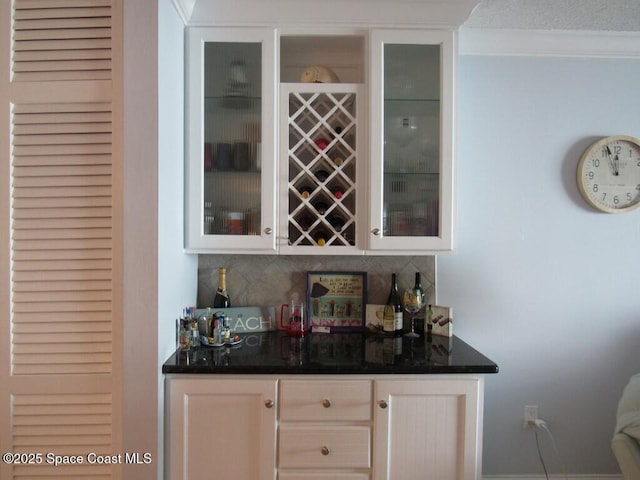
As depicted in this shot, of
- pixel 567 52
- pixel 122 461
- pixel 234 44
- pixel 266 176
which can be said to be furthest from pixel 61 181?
pixel 567 52

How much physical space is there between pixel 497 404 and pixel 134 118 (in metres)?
2.11

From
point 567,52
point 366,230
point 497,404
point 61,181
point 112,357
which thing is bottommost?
point 497,404

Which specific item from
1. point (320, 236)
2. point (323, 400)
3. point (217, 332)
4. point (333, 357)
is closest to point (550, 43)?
point (320, 236)

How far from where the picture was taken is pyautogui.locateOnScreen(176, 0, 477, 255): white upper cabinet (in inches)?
63.2

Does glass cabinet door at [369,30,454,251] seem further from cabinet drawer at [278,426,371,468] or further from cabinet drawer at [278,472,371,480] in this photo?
cabinet drawer at [278,472,371,480]

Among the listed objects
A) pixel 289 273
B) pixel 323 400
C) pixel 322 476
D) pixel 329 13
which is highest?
pixel 329 13

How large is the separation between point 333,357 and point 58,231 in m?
1.14

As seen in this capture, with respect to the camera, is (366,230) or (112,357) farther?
(366,230)

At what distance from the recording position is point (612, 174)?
73.7 inches

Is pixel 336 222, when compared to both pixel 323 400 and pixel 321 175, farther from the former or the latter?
pixel 323 400

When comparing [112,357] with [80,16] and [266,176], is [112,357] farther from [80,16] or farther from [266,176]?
[80,16]

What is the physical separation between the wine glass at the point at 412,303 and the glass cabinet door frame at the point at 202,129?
0.75m

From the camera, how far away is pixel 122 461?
1321 mm

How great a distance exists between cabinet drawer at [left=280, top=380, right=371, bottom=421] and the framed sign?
48 centimetres
